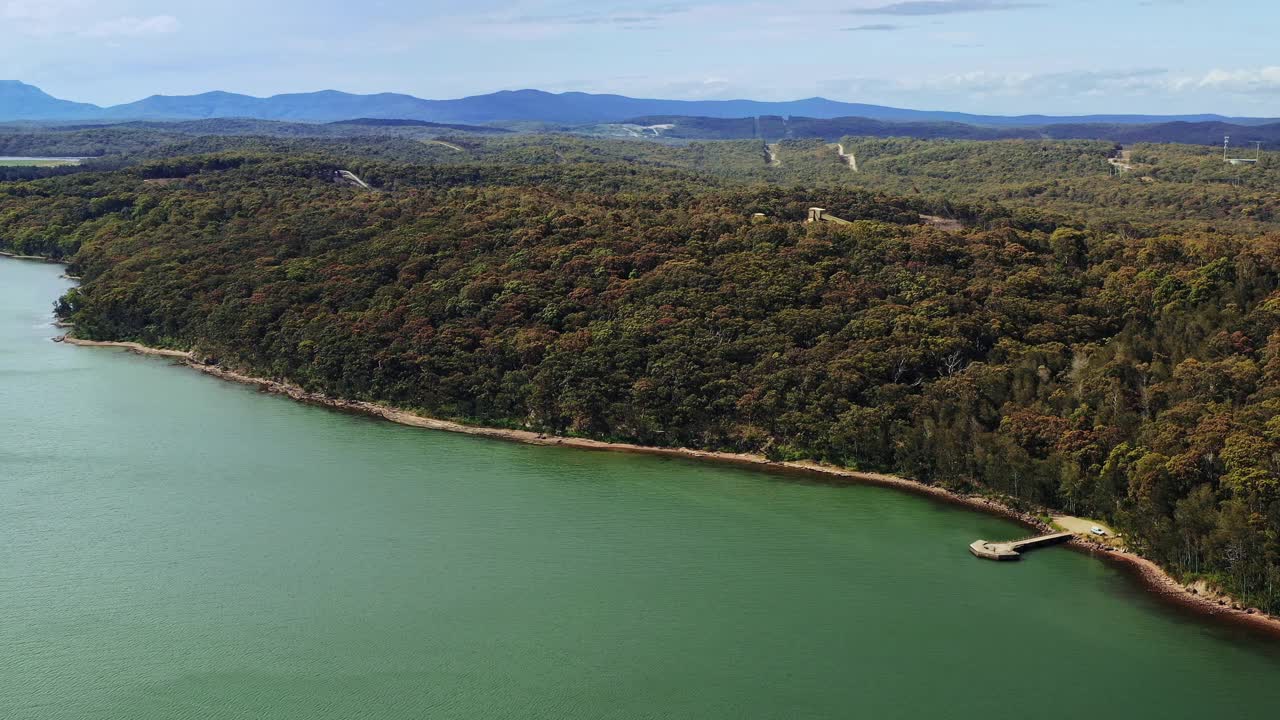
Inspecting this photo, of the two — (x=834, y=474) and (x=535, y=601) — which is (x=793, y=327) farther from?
(x=535, y=601)

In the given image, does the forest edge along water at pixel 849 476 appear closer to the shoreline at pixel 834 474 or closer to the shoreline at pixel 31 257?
the shoreline at pixel 834 474

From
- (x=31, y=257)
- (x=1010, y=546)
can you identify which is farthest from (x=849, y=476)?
(x=31, y=257)

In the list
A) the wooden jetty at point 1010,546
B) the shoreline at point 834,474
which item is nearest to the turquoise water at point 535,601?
the wooden jetty at point 1010,546

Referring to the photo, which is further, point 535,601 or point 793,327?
point 793,327

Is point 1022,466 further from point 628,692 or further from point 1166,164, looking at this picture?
point 1166,164

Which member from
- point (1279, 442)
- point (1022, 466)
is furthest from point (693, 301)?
point (1279, 442)

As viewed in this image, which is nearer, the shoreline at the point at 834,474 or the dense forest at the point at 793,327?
the shoreline at the point at 834,474
